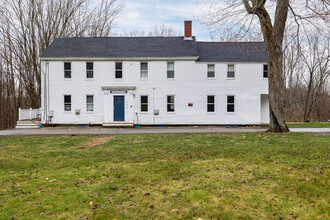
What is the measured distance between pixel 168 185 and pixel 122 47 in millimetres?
19694

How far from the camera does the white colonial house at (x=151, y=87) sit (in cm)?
2169

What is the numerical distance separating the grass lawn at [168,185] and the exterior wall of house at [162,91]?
13204 millimetres

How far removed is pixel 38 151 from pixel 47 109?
1379cm

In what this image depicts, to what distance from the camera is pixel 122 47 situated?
23141mm

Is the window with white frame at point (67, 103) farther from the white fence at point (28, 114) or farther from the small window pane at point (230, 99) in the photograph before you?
the small window pane at point (230, 99)

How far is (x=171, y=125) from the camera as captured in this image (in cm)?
2177

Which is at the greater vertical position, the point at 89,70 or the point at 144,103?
the point at 89,70

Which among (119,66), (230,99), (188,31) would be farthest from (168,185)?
(188,31)

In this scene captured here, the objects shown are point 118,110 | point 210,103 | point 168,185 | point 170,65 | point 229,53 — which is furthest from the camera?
point 229,53

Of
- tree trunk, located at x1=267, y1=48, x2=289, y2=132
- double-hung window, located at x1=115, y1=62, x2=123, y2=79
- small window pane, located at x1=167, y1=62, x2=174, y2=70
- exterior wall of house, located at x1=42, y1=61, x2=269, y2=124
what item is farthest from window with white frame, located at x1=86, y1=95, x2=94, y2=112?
tree trunk, located at x1=267, y1=48, x2=289, y2=132

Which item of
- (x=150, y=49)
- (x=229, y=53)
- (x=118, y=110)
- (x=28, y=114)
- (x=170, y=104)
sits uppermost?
(x=150, y=49)

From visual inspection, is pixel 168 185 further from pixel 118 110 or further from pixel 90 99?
pixel 90 99

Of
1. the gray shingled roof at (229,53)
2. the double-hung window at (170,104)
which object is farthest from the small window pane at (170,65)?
the double-hung window at (170,104)

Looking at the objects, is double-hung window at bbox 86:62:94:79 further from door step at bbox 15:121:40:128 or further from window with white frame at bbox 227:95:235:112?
window with white frame at bbox 227:95:235:112
